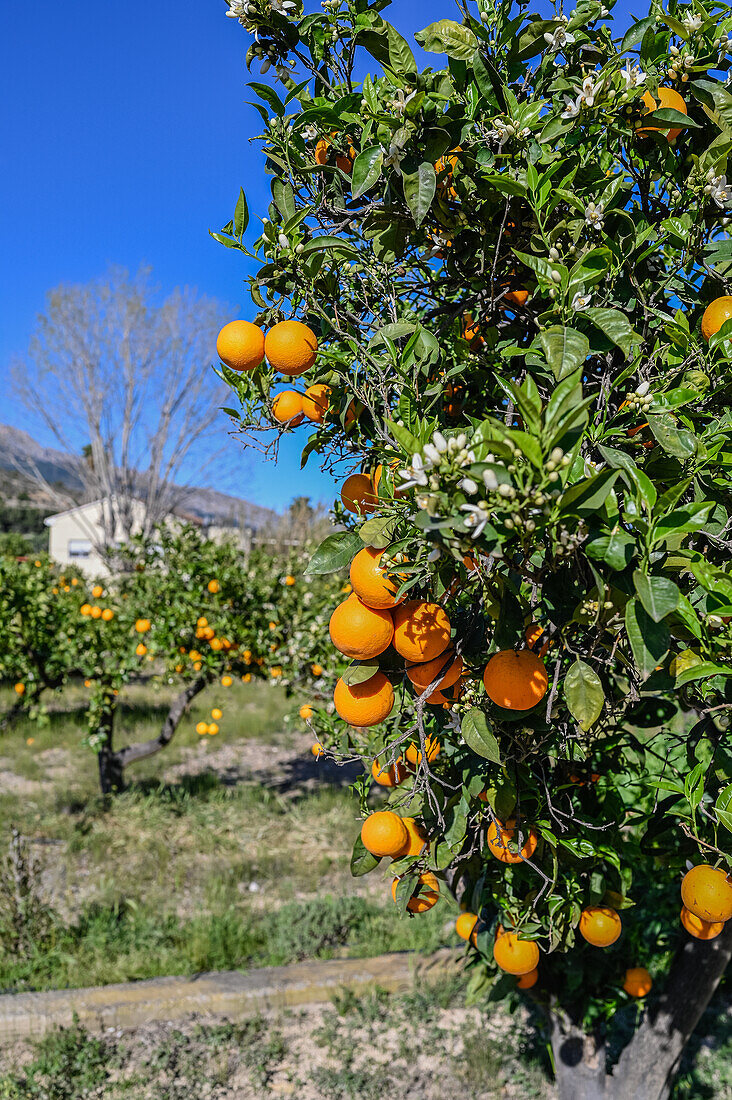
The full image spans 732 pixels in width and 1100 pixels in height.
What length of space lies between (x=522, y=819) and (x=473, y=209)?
3.33 feet

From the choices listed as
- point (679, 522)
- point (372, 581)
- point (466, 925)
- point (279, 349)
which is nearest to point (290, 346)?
point (279, 349)

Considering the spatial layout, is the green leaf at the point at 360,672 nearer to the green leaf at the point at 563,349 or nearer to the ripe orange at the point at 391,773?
the ripe orange at the point at 391,773

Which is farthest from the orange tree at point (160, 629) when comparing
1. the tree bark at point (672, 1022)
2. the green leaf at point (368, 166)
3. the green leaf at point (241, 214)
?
the green leaf at point (368, 166)

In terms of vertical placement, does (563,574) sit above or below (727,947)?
above

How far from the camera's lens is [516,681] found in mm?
848

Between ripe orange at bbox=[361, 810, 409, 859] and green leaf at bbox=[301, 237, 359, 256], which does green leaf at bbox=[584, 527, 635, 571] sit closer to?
green leaf at bbox=[301, 237, 359, 256]

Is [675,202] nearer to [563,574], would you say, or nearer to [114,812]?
[563,574]

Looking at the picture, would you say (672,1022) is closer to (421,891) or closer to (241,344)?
(421,891)

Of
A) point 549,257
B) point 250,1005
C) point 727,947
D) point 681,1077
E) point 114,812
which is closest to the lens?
point 549,257

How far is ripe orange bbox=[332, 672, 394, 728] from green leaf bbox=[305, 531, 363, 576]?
0.57ft

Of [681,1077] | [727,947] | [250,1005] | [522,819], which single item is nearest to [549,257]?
[522,819]

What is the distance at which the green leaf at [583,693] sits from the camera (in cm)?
78

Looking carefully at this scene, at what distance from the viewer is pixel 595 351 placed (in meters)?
0.93

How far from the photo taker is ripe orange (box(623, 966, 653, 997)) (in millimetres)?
2070
